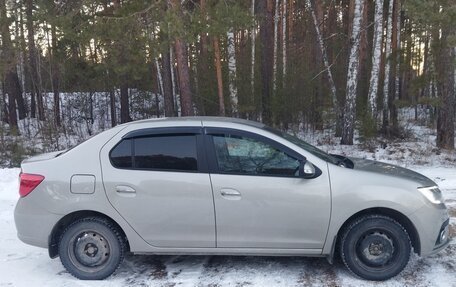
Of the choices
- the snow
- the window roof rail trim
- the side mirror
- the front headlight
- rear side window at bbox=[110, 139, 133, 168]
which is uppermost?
the window roof rail trim

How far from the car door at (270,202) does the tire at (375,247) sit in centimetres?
30

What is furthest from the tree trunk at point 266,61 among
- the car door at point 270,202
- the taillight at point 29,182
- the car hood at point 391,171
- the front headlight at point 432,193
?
the taillight at point 29,182

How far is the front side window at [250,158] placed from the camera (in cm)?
Answer: 458

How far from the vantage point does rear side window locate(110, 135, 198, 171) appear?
4668 millimetres

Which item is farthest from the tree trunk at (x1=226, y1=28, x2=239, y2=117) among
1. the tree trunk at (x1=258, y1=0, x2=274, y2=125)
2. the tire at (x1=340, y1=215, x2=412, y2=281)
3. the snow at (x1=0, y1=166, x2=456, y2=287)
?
the tire at (x1=340, y1=215, x2=412, y2=281)

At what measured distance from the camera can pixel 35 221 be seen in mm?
4699

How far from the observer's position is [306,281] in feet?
15.1

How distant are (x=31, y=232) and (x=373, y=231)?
3613 millimetres

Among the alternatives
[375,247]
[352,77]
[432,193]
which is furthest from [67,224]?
[352,77]

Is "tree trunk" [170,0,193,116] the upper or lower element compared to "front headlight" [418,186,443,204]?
upper

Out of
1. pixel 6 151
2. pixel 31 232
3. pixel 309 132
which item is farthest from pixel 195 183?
pixel 309 132

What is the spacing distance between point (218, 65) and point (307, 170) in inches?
474

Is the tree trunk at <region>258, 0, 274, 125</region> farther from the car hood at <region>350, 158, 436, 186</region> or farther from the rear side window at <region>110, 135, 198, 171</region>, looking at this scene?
the rear side window at <region>110, 135, 198, 171</region>

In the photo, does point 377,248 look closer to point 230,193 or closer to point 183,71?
point 230,193
